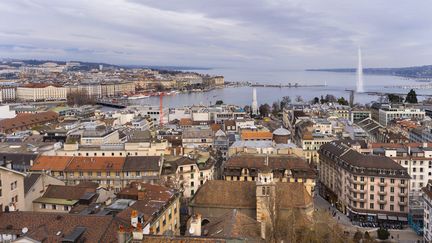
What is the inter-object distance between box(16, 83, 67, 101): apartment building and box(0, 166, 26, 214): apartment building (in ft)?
473

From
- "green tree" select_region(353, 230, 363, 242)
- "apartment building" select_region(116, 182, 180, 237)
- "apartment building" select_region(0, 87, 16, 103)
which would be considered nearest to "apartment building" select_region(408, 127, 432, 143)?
"green tree" select_region(353, 230, 363, 242)

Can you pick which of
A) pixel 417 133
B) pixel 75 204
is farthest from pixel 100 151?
pixel 417 133

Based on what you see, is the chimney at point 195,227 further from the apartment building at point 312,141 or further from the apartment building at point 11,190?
the apartment building at point 312,141

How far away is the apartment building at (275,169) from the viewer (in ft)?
124

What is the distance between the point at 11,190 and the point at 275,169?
21.0 meters

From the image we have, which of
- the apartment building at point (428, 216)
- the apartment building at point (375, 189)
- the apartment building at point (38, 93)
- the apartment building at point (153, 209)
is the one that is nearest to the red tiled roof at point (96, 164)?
the apartment building at point (153, 209)

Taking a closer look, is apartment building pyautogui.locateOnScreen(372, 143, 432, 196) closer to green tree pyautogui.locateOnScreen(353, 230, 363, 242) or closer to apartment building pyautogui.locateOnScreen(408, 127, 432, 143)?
green tree pyautogui.locateOnScreen(353, 230, 363, 242)

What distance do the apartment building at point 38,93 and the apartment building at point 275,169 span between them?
135 meters

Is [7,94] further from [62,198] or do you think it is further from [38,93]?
[62,198]

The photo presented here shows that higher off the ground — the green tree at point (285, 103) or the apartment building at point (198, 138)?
the green tree at point (285, 103)

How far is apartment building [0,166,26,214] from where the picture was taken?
2306 cm

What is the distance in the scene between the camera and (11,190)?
78.3 ft

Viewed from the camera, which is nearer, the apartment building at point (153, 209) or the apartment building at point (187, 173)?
the apartment building at point (153, 209)

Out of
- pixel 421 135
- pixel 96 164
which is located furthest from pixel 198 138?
pixel 421 135
